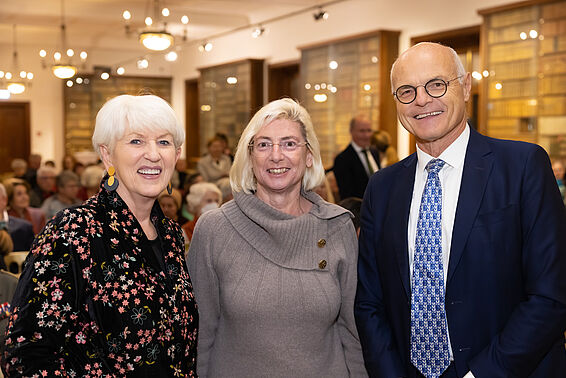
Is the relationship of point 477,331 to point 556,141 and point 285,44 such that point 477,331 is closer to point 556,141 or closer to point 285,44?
point 556,141

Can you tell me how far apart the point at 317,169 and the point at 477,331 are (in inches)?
38.0

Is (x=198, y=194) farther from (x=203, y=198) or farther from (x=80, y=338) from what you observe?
(x=80, y=338)

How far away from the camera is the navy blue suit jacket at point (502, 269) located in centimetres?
193

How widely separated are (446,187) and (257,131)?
0.80 meters

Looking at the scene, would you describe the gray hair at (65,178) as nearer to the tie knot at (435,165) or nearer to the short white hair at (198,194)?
A: the short white hair at (198,194)

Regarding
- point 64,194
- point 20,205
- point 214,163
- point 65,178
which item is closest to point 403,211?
point 20,205

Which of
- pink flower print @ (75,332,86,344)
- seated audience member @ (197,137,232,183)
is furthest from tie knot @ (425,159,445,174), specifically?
seated audience member @ (197,137,232,183)

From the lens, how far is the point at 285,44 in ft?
43.8

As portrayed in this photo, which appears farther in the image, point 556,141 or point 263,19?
point 263,19

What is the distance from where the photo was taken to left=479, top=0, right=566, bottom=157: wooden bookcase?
7.85 m

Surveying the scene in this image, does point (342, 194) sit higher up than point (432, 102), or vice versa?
point (432, 102)

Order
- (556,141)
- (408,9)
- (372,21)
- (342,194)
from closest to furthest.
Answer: (342,194) < (556,141) < (408,9) < (372,21)

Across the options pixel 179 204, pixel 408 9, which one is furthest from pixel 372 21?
pixel 179 204

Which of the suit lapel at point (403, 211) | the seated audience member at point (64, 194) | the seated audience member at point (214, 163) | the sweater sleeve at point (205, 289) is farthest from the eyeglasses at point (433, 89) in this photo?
the seated audience member at point (214, 163)
